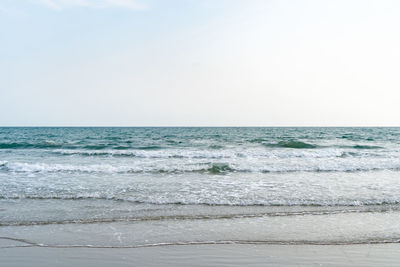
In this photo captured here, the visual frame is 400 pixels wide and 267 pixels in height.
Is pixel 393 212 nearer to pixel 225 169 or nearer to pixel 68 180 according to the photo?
pixel 225 169

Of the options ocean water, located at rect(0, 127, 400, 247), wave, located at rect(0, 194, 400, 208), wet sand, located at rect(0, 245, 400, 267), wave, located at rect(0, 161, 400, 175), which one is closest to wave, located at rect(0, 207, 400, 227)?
ocean water, located at rect(0, 127, 400, 247)

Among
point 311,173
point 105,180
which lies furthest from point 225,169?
point 105,180

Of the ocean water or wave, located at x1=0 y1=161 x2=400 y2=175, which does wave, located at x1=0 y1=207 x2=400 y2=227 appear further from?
wave, located at x1=0 y1=161 x2=400 y2=175

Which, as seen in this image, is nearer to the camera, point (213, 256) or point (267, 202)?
point (213, 256)

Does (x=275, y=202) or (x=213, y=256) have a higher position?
(x=275, y=202)

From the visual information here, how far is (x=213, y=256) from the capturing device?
5.33 meters

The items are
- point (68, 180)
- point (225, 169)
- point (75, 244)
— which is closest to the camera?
point (75, 244)

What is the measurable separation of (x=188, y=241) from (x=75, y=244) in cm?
211

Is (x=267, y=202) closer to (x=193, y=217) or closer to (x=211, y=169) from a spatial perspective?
(x=193, y=217)

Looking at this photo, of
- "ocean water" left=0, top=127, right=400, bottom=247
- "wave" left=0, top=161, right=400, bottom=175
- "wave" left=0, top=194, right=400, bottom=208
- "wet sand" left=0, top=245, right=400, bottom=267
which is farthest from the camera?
"wave" left=0, top=161, right=400, bottom=175

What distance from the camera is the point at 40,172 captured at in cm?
1538

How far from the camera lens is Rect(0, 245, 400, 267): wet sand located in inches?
200

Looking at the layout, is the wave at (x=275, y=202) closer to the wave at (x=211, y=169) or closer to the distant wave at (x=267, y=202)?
the distant wave at (x=267, y=202)

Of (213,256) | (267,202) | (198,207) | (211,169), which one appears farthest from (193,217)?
(211,169)
